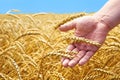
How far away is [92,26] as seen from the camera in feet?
6.00

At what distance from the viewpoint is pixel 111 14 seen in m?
1.89

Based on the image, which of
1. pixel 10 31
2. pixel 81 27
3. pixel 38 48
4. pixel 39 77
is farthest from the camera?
pixel 10 31

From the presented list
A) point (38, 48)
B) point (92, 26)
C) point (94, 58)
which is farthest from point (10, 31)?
point (92, 26)

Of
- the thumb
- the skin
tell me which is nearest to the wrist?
the skin

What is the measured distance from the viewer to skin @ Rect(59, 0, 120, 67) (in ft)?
5.70

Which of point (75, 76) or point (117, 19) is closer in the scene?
point (75, 76)

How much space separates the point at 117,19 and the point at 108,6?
0.08 metres

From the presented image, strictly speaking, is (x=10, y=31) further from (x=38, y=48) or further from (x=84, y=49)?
(x=84, y=49)

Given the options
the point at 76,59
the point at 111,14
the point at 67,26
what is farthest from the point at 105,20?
the point at 76,59

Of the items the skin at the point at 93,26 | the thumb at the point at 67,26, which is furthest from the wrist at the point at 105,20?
the thumb at the point at 67,26

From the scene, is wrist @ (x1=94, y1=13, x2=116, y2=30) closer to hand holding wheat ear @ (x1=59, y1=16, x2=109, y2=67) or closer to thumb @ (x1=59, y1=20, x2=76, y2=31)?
hand holding wheat ear @ (x1=59, y1=16, x2=109, y2=67)

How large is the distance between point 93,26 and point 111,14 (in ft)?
0.41

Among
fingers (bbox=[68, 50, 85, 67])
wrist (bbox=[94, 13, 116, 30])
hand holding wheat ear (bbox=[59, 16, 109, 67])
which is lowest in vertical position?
fingers (bbox=[68, 50, 85, 67])

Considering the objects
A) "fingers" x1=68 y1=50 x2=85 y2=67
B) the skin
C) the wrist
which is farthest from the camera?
the wrist
